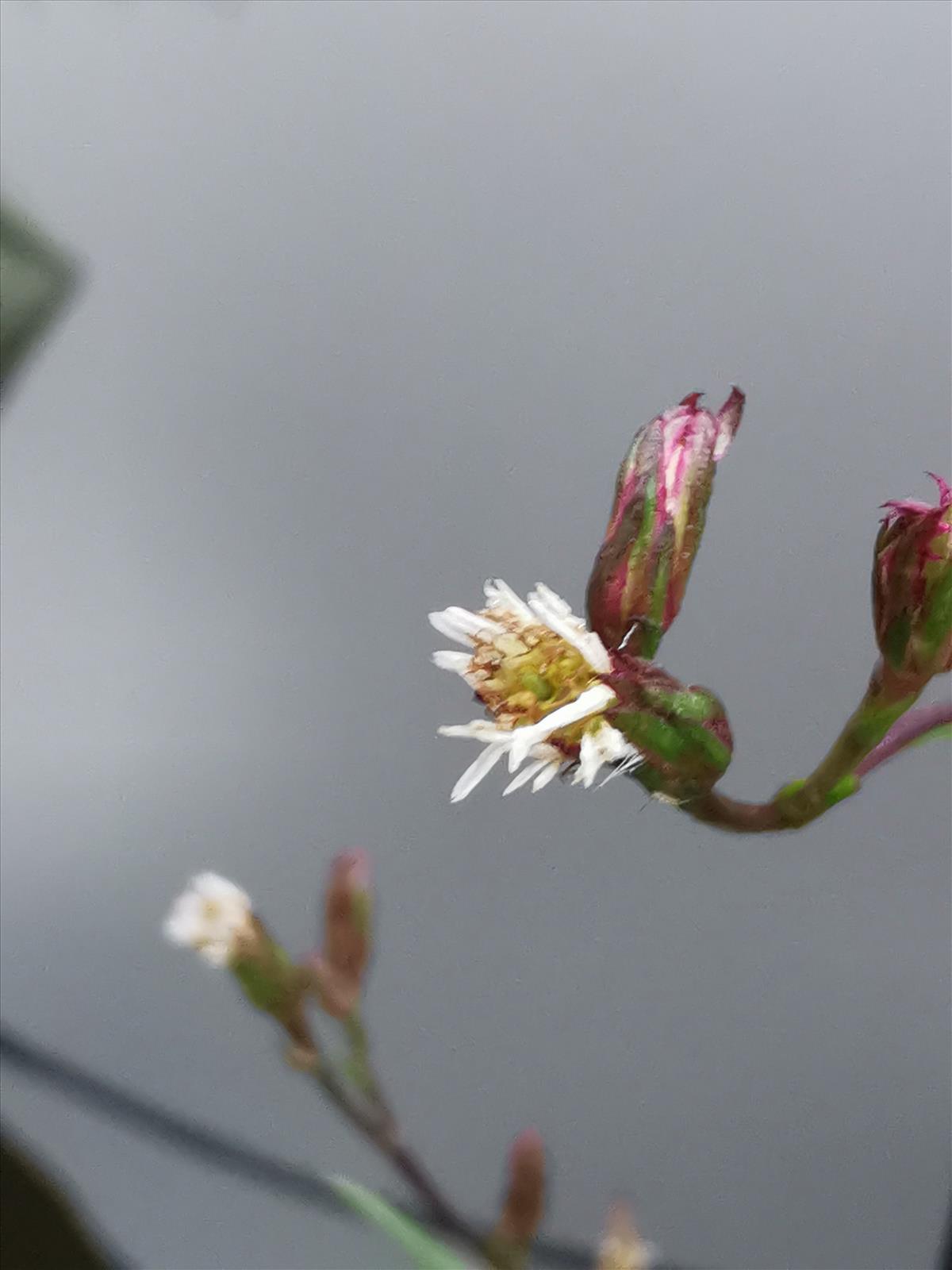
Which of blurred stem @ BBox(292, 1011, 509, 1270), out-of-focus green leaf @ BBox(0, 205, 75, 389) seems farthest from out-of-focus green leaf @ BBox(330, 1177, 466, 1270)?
out-of-focus green leaf @ BBox(0, 205, 75, 389)

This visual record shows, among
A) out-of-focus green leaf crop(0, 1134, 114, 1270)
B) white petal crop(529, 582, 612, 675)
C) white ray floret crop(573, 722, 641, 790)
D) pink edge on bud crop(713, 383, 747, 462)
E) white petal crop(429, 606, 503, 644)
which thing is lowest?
out-of-focus green leaf crop(0, 1134, 114, 1270)

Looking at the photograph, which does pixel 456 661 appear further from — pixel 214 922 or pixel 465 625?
pixel 214 922

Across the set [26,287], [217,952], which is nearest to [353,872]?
[217,952]

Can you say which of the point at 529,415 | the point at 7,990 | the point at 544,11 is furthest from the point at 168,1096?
the point at 544,11

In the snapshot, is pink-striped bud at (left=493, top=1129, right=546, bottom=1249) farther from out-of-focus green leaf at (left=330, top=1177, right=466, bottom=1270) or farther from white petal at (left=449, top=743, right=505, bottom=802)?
white petal at (left=449, top=743, right=505, bottom=802)

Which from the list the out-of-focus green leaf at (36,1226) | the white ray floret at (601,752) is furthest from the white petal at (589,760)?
the out-of-focus green leaf at (36,1226)

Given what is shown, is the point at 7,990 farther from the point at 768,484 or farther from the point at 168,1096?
the point at 768,484
